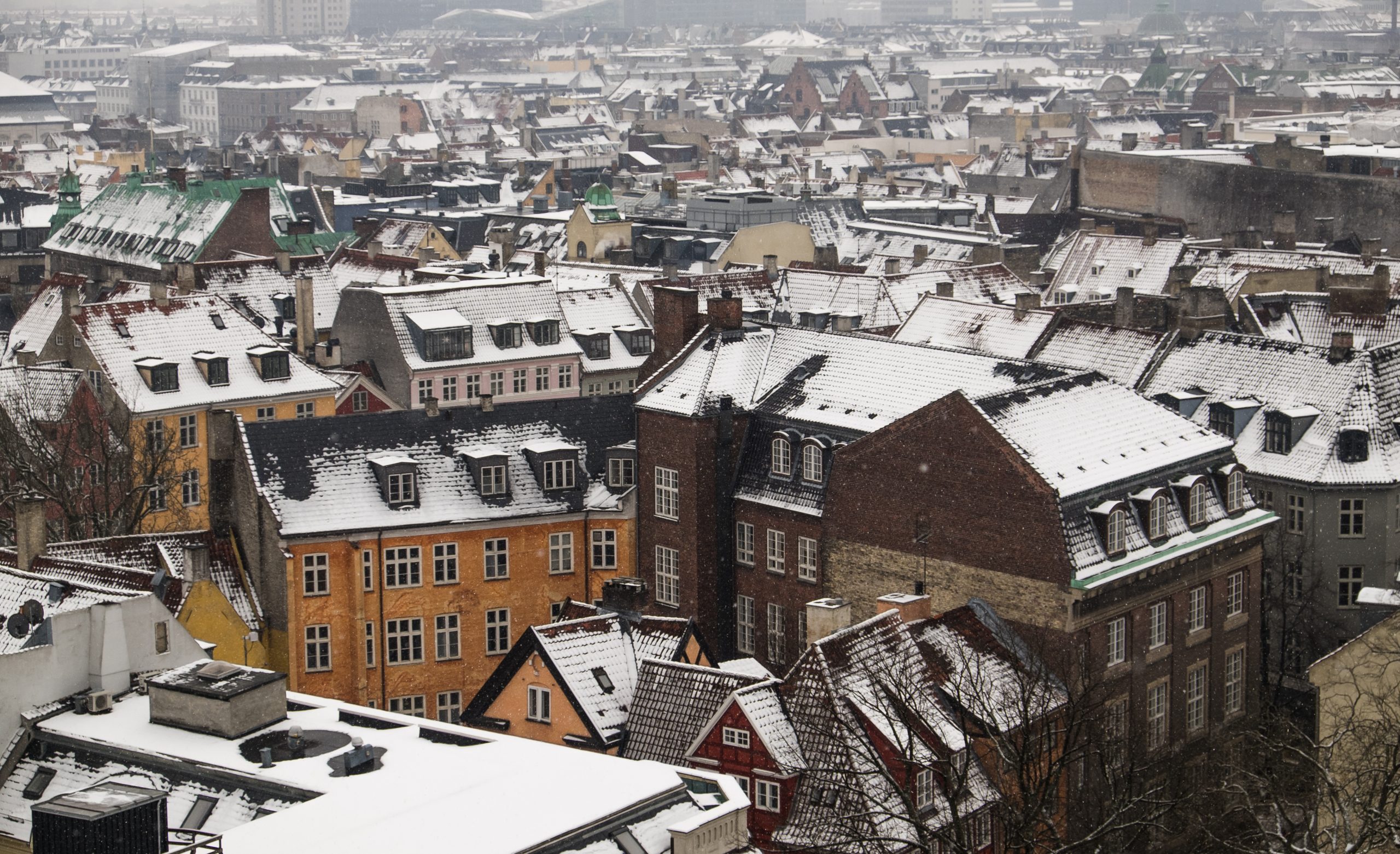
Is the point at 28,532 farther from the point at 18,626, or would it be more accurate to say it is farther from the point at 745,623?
the point at 745,623

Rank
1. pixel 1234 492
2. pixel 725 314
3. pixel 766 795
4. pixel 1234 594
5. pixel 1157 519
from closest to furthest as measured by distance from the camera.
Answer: pixel 766 795 < pixel 1157 519 < pixel 1234 594 < pixel 1234 492 < pixel 725 314

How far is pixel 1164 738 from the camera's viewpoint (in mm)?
58625

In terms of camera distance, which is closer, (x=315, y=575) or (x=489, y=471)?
(x=315, y=575)

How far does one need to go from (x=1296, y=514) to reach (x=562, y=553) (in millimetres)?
22290

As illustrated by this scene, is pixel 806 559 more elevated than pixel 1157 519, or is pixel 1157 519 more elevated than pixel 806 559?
pixel 1157 519

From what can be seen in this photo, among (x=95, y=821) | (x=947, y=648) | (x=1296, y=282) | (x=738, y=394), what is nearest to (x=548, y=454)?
(x=738, y=394)

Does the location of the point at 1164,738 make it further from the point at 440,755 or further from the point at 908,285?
the point at 908,285

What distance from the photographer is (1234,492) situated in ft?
200

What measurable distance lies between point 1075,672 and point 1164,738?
17.9 ft

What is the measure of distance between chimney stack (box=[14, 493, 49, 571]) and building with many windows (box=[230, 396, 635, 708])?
19.8 ft

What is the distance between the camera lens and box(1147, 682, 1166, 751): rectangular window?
57.9 meters

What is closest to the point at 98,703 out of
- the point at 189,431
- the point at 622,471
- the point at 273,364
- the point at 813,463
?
the point at 622,471

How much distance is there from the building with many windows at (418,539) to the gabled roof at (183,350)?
57.8 ft

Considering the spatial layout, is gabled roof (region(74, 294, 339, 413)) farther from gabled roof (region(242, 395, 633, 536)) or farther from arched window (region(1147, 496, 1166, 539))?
arched window (region(1147, 496, 1166, 539))
